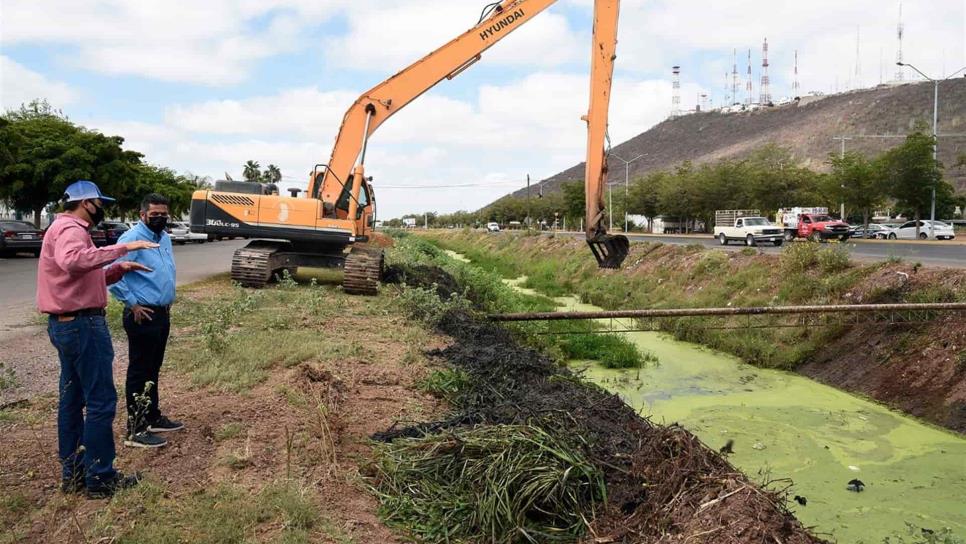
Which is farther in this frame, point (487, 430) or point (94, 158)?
point (94, 158)

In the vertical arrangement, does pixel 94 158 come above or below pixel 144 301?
above

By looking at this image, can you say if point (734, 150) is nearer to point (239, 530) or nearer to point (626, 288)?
point (626, 288)

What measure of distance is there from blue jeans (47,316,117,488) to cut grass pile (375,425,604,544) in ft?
5.68

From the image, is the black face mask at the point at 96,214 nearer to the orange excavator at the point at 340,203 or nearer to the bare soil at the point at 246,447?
the bare soil at the point at 246,447

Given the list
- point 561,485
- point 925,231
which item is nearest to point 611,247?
point 561,485

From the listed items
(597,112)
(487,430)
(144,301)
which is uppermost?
(597,112)

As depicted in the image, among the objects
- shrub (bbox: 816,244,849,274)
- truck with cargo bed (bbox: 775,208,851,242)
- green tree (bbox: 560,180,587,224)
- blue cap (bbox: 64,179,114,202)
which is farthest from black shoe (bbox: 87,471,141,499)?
green tree (bbox: 560,180,587,224)

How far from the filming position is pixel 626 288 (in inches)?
824

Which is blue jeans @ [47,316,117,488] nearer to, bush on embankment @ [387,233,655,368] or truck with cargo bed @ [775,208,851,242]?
bush on embankment @ [387,233,655,368]

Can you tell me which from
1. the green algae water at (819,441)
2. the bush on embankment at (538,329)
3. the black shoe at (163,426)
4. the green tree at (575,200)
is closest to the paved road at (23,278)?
the bush on embankment at (538,329)

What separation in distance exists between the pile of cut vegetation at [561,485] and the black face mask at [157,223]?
2254 mm

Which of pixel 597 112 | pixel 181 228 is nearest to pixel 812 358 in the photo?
pixel 597 112

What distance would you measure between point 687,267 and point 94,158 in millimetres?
26495

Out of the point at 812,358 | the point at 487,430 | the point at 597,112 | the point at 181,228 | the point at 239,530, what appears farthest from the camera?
the point at 181,228
